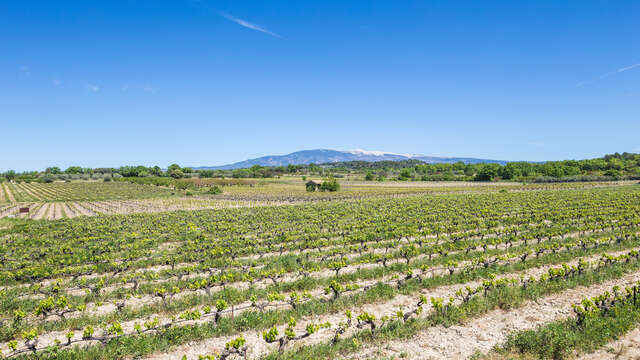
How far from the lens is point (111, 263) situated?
1559 centimetres

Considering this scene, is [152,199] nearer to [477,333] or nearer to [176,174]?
[477,333]

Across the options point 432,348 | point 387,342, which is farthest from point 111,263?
point 432,348

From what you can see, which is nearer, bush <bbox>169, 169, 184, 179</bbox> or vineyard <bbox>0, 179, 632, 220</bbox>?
vineyard <bbox>0, 179, 632, 220</bbox>

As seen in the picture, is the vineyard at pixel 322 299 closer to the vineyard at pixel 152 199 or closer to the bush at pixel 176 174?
the vineyard at pixel 152 199

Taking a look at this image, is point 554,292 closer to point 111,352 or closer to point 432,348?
point 432,348

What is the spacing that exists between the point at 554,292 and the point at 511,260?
3.95m

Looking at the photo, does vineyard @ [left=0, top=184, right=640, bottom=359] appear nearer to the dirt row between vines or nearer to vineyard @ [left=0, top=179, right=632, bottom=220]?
the dirt row between vines

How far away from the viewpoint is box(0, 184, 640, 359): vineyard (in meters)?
7.54

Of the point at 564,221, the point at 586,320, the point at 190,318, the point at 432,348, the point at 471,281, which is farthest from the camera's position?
the point at 564,221

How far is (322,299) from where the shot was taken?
10.2 m

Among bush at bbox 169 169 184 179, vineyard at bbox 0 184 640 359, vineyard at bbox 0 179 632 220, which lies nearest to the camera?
vineyard at bbox 0 184 640 359

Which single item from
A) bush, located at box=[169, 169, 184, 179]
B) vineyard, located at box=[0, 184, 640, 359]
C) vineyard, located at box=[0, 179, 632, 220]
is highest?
bush, located at box=[169, 169, 184, 179]

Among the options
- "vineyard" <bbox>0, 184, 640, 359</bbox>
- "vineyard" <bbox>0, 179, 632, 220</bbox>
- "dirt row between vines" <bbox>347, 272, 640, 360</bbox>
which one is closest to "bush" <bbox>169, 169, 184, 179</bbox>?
"vineyard" <bbox>0, 179, 632, 220</bbox>

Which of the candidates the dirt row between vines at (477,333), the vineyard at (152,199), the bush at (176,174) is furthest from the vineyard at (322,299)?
the bush at (176,174)
